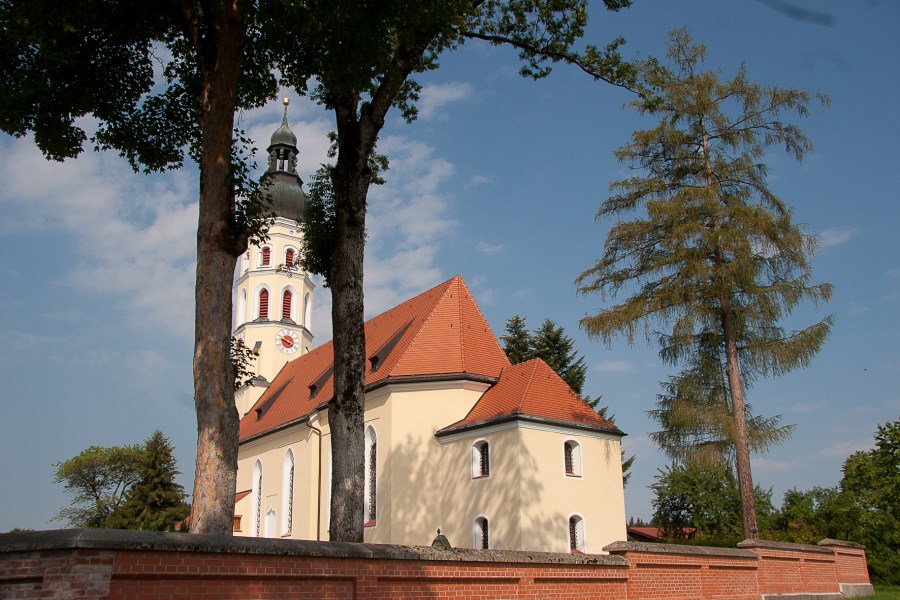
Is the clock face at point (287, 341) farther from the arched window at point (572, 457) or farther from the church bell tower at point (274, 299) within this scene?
the arched window at point (572, 457)

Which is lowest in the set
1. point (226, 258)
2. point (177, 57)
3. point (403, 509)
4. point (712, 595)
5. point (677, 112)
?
point (712, 595)

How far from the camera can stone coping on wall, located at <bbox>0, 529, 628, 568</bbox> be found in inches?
231

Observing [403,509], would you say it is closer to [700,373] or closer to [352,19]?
[700,373]

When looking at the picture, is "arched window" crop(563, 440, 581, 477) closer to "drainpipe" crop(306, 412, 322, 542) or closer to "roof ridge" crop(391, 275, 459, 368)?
"roof ridge" crop(391, 275, 459, 368)

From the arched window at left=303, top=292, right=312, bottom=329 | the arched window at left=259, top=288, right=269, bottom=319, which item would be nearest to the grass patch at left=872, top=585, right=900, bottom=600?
the arched window at left=303, top=292, right=312, bottom=329

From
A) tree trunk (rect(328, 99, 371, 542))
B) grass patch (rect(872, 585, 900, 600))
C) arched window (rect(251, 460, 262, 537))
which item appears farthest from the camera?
arched window (rect(251, 460, 262, 537))

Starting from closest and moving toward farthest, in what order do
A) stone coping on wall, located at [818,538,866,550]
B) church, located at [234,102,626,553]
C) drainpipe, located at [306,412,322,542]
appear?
stone coping on wall, located at [818,538,866,550], church, located at [234,102,626,553], drainpipe, located at [306,412,322,542]

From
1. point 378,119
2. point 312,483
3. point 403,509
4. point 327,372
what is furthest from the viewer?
point 327,372

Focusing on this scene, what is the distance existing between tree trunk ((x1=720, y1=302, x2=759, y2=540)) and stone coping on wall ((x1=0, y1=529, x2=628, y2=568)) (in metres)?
9.16

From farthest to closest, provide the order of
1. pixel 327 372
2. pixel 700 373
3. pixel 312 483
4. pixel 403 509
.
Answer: pixel 327 372, pixel 312 483, pixel 403 509, pixel 700 373

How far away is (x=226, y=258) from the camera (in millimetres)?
9398

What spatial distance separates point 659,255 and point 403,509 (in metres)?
10.1

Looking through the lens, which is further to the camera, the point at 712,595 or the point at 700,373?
the point at 700,373

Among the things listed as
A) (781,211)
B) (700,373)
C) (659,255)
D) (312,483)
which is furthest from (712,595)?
(312,483)
